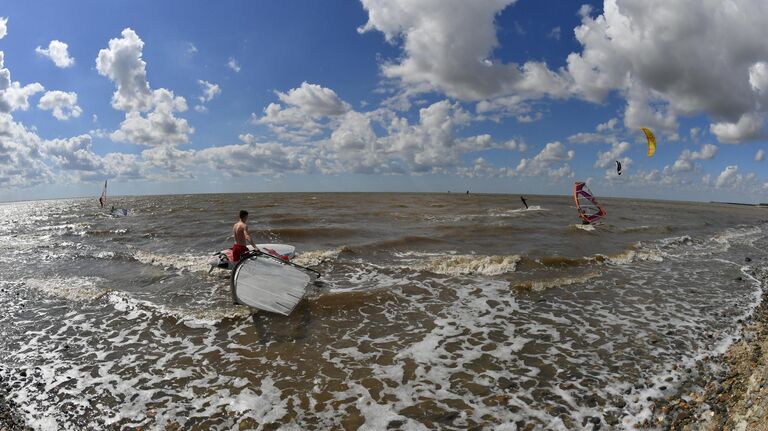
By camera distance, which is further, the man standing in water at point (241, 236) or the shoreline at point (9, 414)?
the man standing in water at point (241, 236)

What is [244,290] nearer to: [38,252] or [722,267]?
[38,252]

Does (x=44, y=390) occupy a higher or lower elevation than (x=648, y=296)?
lower

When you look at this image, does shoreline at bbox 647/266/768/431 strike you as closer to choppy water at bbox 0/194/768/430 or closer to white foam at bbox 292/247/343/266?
choppy water at bbox 0/194/768/430

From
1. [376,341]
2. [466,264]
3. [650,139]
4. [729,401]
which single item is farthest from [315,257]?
[650,139]

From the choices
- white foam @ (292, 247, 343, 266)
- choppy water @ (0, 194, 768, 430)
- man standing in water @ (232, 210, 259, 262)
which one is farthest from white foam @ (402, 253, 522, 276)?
man standing in water @ (232, 210, 259, 262)

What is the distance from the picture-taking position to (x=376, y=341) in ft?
28.2

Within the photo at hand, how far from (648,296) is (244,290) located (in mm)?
11847

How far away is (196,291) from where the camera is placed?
12.6 meters

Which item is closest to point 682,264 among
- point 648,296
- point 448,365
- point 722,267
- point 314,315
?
point 722,267

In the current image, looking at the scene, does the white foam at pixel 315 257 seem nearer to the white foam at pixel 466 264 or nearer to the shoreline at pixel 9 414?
the white foam at pixel 466 264

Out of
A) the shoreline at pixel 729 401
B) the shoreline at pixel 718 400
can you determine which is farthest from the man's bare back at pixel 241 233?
the shoreline at pixel 729 401

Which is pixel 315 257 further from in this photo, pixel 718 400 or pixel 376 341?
pixel 718 400

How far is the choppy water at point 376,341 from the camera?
19.6 ft

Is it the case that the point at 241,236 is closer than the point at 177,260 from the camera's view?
Yes
